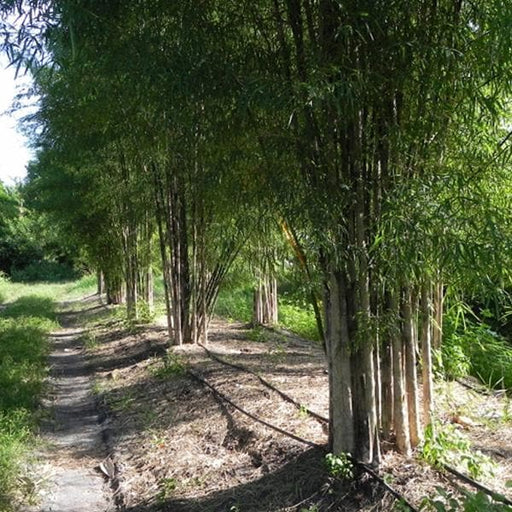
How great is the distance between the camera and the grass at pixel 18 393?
4223 mm

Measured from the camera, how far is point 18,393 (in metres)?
6.55

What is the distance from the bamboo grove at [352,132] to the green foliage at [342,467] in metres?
0.08

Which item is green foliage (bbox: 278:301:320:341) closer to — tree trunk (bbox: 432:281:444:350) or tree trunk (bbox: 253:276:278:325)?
tree trunk (bbox: 253:276:278:325)

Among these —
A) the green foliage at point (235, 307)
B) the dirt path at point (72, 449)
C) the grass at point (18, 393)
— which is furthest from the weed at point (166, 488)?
the green foliage at point (235, 307)

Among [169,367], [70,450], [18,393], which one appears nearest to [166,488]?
[70,450]

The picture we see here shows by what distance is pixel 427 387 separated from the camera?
3.88m

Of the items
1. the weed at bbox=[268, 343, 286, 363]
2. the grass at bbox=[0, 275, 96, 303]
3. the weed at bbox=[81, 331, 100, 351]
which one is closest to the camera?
the weed at bbox=[268, 343, 286, 363]

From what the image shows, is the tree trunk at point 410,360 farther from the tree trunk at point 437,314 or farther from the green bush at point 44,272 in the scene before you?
the green bush at point 44,272

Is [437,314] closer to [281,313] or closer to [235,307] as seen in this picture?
[281,313]

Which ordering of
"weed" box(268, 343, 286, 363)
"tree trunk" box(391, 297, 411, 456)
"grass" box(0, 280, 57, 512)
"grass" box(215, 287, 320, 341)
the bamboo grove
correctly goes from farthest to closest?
"grass" box(215, 287, 320, 341) < "weed" box(268, 343, 286, 363) < "grass" box(0, 280, 57, 512) < "tree trunk" box(391, 297, 411, 456) < the bamboo grove

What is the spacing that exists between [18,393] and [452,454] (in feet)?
15.3

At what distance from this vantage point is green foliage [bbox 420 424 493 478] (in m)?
3.47

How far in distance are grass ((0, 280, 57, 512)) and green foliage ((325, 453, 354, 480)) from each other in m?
2.05

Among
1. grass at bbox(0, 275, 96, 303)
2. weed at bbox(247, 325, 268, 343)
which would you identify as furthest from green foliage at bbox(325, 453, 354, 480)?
grass at bbox(0, 275, 96, 303)
